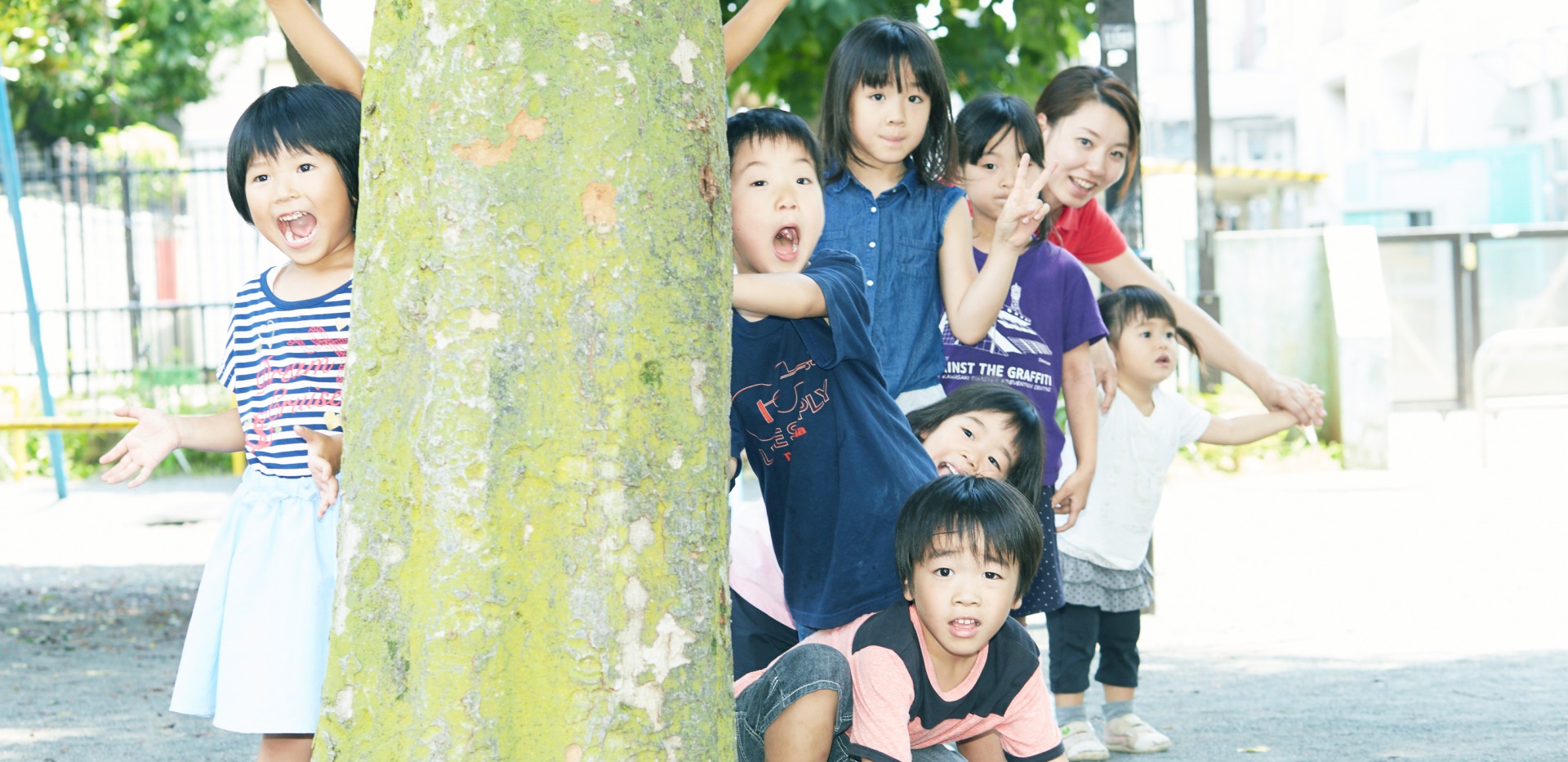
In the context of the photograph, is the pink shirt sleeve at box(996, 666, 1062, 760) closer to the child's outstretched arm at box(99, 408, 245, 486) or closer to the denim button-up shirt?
the denim button-up shirt

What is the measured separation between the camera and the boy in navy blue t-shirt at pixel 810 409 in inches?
105

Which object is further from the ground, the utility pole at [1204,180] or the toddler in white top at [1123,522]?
the utility pole at [1204,180]

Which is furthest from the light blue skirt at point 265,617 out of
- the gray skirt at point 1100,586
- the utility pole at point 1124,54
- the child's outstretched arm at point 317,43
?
the utility pole at point 1124,54

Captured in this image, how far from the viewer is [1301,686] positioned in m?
4.97

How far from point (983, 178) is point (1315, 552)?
4893 mm

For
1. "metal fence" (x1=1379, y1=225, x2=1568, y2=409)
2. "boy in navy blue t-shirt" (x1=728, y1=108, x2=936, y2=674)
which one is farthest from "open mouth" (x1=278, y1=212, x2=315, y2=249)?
"metal fence" (x1=1379, y1=225, x2=1568, y2=409)

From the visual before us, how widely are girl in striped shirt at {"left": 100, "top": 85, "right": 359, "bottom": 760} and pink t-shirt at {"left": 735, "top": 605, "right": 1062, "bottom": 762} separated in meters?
0.81

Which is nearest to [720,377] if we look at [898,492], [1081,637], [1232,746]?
[898,492]

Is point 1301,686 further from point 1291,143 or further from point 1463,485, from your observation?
point 1291,143

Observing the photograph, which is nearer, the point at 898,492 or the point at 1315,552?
the point at 898,492

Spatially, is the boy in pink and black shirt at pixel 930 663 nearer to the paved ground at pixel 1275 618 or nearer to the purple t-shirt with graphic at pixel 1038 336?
the purple t-shirt with graphic at pixel 1038 336

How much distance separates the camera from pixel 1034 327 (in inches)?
144

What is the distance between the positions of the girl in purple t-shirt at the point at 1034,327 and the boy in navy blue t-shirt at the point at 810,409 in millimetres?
792

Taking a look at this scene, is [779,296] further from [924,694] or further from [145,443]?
[145,443]
